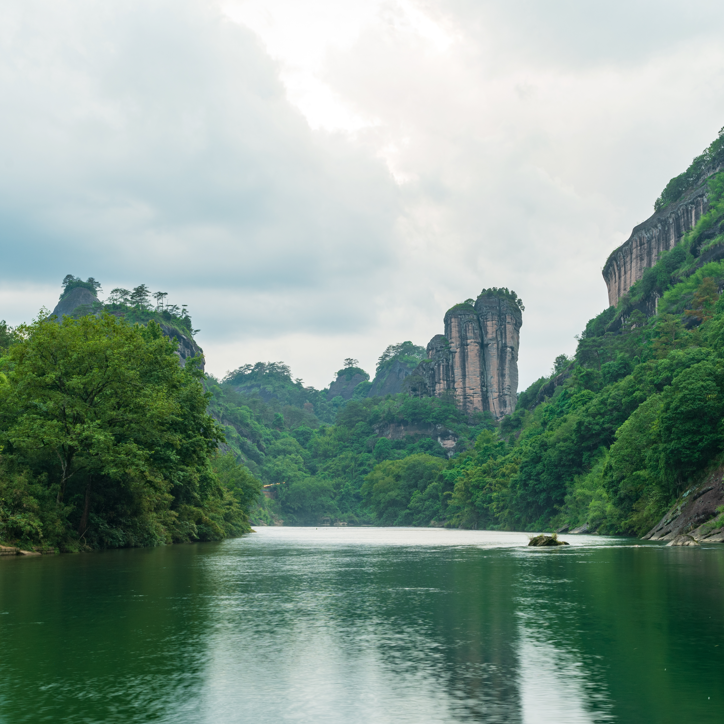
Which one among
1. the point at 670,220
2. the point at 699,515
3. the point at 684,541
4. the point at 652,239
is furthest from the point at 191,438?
the point at 652,239

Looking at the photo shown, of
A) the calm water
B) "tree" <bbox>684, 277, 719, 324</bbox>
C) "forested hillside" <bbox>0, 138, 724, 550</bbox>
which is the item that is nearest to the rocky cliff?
"forested hillside" <bbox>0, 138, 724, 550</bbox>

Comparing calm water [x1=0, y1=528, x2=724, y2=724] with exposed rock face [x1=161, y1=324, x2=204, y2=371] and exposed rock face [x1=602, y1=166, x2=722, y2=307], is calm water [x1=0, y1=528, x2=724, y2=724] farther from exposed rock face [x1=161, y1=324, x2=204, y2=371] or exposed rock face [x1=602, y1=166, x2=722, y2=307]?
exposed rock face [x1=161, y1=324, x2=204, y2=371]

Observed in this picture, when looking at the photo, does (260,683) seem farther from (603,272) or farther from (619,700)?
(603,272)

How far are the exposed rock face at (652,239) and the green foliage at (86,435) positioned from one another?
113 metres

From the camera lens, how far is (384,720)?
357 inches

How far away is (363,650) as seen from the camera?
1336 centimetres

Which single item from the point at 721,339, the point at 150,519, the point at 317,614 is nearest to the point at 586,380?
the point at 721,339

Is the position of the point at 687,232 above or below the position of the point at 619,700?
above

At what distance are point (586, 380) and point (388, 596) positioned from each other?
10342cm

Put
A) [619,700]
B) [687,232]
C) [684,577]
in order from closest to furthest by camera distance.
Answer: [619,700], [684,577], [687,232]

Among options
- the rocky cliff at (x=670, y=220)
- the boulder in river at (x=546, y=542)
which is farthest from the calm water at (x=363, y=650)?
the rocky cliff at (x=670, y=220)

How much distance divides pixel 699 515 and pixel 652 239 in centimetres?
10739

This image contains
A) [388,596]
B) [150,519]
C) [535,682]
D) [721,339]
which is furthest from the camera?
[721,339]

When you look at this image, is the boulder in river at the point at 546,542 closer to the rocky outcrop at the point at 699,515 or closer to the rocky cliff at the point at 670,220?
the rocky outcrop at the point at 699,515
